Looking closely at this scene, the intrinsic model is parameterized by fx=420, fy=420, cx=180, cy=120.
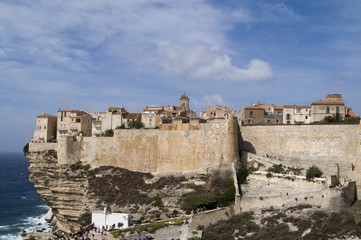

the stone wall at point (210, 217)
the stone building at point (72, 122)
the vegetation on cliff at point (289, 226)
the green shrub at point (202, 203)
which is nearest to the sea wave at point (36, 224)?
the stone building at point (72, 122)

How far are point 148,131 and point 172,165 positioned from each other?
447 centimetres

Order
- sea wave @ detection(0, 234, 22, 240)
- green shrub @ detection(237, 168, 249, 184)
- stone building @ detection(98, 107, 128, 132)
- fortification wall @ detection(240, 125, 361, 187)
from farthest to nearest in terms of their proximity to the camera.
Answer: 1. stone building @ detection(98, 107, 128, 132)
2. sea wave @ detection(0, 234, 22, 240)
3. green shrub @ detection(237, 168, 249, 184)
4. fortification wall @ detection(240, 125, 361, 187)

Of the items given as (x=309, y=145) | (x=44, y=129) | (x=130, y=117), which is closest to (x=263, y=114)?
(x=309, y=145)

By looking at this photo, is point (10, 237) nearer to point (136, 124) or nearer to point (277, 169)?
point (136, 124)

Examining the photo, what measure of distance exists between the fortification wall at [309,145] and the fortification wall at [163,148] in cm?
270

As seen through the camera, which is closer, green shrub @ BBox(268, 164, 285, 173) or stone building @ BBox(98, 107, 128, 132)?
green shrub @ BBox(268, 164, 285, 173)

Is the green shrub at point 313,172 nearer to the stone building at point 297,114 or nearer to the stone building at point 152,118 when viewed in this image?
the stone building at point 297,114

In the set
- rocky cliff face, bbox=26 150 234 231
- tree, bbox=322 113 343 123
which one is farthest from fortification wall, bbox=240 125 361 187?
rocky cliff face, bbox=26 150 234 231

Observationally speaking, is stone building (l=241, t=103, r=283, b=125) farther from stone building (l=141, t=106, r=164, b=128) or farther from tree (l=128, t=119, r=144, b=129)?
tree (l=128, t=119, r=144, b=129)

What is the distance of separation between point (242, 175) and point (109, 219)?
442 inches

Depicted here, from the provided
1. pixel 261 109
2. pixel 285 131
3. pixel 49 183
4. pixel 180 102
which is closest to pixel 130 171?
pixel 49 183

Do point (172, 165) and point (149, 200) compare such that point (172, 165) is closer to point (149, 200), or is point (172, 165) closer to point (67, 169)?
point (149, 200)

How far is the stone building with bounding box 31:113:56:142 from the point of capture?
54.1m

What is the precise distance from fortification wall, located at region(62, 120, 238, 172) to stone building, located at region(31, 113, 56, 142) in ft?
39.4
